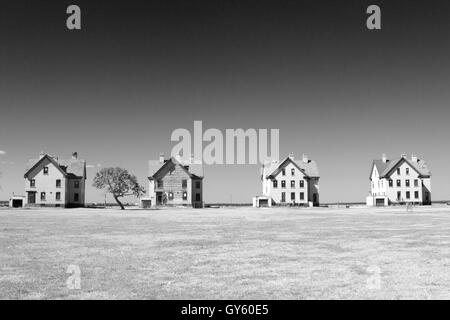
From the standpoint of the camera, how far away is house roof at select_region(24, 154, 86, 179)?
96188mm

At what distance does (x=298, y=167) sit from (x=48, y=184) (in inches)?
2102

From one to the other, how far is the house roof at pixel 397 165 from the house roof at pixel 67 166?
68.4m

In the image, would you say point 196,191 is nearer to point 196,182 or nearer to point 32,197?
point 196,182

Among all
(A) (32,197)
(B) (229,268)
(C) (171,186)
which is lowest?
(B) (229,268)

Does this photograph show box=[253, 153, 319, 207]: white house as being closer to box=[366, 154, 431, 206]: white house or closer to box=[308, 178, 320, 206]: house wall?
box=[308, 178, 320, 206]: house wall

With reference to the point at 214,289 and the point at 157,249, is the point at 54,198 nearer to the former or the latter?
the point at 157,249

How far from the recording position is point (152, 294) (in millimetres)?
11211

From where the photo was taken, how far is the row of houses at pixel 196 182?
95500mm

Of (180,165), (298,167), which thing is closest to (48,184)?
(180,165)

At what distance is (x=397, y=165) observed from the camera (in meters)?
108

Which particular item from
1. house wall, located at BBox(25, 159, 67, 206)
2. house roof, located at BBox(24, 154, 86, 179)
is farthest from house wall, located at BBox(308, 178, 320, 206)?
house wall, located at BBox(25, 159, 67, 206)

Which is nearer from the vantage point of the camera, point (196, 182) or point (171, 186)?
point (171, 186)
